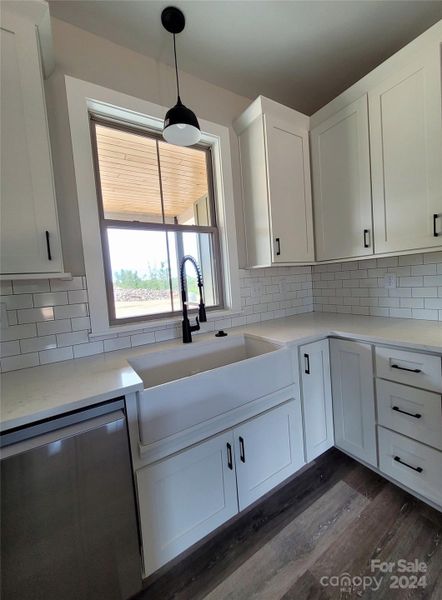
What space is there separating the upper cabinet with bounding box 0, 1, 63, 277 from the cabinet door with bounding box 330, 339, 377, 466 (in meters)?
1.71

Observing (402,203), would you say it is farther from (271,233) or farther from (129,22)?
(129,22)

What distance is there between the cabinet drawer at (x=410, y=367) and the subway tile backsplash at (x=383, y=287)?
631mm

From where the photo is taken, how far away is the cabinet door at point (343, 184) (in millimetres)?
1697

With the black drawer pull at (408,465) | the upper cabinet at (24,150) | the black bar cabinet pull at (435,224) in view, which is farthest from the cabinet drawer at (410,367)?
the upper cabinet at (24,150)

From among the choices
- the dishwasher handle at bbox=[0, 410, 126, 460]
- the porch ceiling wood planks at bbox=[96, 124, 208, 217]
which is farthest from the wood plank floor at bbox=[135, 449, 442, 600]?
the porch ceiling wood planks at bbox=[96, 124, 208, 217]

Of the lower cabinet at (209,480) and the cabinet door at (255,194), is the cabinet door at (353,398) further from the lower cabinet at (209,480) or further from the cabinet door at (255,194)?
the cabinet door at (255,194)

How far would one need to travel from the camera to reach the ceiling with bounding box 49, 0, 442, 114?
1364 mm

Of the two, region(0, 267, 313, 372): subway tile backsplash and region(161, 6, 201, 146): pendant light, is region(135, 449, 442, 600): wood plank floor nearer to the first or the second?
region(0, 267, 313, 372): subway tile backsplash

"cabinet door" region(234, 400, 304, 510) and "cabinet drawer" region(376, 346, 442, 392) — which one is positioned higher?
"cabinet drawer" region(376, 346, 442, 392)

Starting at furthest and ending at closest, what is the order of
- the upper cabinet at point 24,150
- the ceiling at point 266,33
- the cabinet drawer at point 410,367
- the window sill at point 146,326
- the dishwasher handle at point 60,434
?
the window sill at point 146,326, the ceiling at point 266,33, the cabinet drawer at point 410,367, the upper cabinet at point 24,150, the dishwasher handle at point 60,434

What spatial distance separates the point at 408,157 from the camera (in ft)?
4.85

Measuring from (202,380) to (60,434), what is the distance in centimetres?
55

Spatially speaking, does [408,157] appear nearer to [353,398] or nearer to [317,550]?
[353,398]

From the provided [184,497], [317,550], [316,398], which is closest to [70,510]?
[184,497]
